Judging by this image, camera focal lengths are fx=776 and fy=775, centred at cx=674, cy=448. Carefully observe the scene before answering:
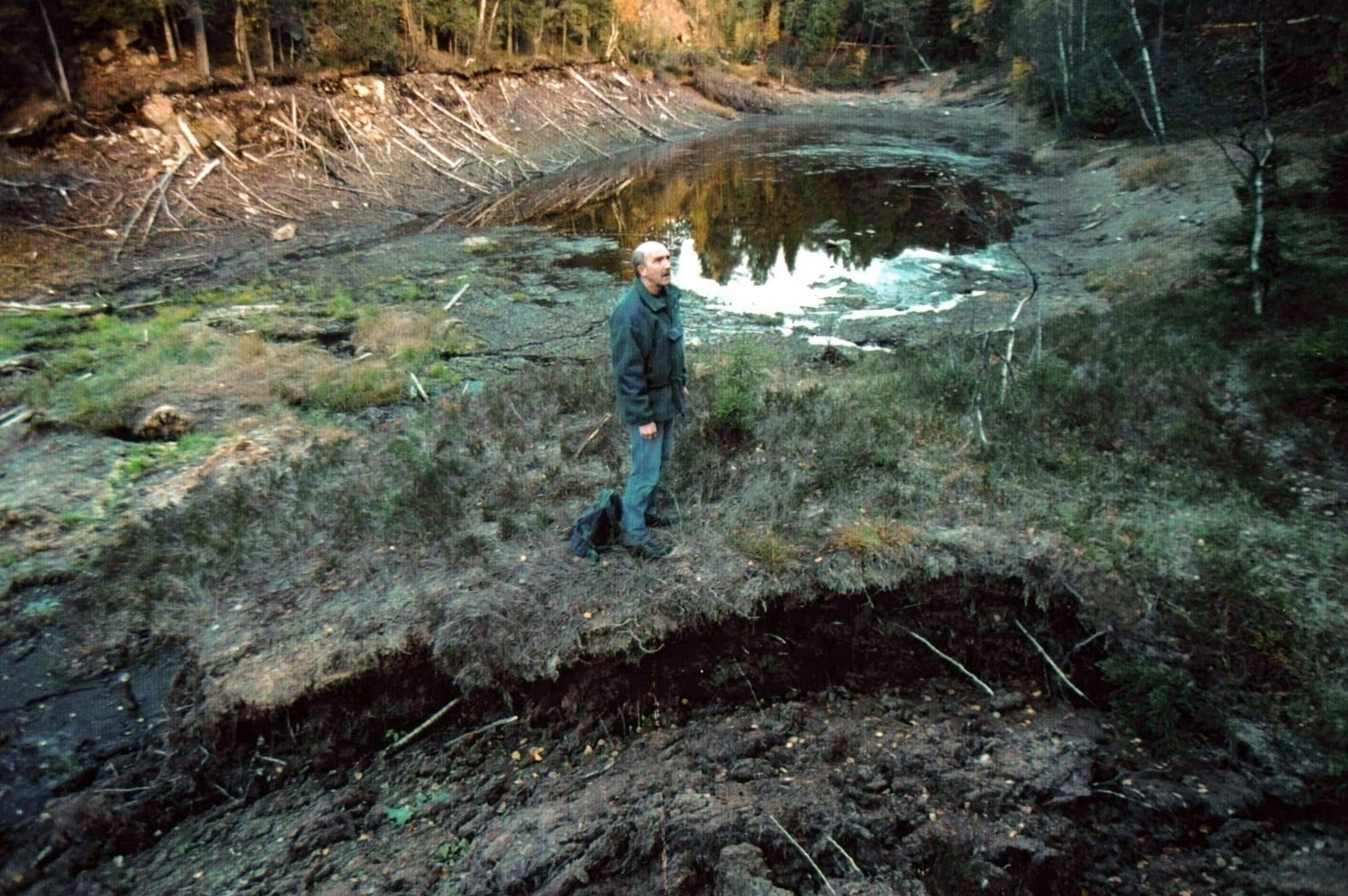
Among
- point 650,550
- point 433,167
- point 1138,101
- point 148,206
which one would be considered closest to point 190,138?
point 148,206

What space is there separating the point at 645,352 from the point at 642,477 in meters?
0.95

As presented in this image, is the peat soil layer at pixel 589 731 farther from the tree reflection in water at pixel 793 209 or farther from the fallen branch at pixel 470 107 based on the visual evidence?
the fallen branch at pixel 470 107

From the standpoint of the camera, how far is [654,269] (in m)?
5.02

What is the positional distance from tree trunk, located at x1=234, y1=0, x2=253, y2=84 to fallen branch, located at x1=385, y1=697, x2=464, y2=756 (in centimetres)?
2183

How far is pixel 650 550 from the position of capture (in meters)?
5.76

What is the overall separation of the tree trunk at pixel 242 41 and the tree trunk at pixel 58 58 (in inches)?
179

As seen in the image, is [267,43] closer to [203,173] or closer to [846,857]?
[203,173]

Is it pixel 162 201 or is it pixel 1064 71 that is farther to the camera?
pixel 1064 71

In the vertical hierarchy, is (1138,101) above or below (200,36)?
below

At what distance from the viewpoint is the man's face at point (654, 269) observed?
16.5 feet

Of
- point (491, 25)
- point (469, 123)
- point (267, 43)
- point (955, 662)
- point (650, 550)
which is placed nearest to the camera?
point (955, 662)

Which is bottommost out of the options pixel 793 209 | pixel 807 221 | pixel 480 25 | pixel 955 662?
pixel 955 662

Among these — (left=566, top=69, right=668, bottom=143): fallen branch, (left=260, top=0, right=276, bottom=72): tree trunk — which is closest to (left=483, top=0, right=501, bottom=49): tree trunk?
(left=566, top=69, right=668, bottom=143): fallen branch

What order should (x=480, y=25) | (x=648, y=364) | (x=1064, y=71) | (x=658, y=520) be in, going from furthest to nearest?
1. (x=480, y=25)
2. (x=1064, y=71)
3. (x=658, y=520)
4. (x=648, y=364)
